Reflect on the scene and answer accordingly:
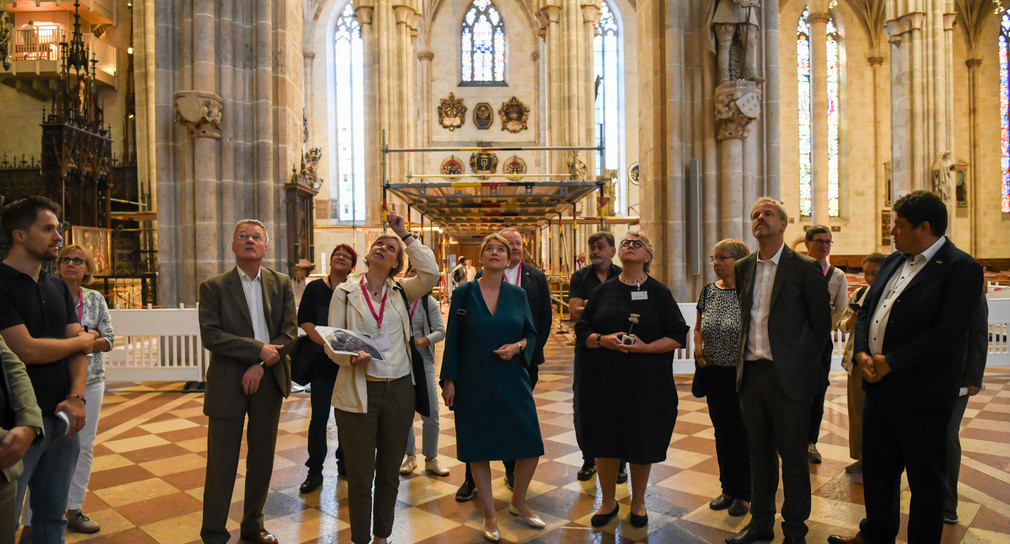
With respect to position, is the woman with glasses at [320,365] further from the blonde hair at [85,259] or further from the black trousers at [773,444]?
the black trousers at [773,444]

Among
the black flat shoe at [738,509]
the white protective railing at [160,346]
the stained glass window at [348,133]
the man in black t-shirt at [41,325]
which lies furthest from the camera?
the stained glass window at [348,133]

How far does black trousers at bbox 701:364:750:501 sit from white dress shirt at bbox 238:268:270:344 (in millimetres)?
2433

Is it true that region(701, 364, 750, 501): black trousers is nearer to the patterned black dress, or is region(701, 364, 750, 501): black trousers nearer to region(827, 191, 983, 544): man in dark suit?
the patterned black dress

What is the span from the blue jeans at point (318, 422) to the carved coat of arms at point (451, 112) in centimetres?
2719

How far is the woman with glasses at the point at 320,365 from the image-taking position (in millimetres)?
4332

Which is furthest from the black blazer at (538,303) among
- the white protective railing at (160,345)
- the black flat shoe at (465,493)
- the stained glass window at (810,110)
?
the stained glass window at (810,110)

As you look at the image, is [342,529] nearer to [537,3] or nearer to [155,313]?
[155,313]

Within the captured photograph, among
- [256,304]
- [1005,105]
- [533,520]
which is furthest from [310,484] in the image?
[1005,105]

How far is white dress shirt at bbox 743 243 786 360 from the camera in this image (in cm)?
344

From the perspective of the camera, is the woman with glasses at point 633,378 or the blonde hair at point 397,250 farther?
the woman with glasses at point 633,378

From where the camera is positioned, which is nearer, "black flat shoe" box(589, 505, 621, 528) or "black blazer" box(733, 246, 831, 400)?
"black blazer" box(733, 246, 831, 400)

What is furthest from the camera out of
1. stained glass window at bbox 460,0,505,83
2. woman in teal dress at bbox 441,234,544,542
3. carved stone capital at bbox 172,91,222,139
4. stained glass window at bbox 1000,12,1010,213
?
stained glass window at bbox 460,0,505,83

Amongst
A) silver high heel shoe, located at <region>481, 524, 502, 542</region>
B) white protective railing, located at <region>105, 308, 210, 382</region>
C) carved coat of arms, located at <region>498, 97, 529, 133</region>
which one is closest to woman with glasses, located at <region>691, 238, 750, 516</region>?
silver high heel shoe, located at <region>481, 524, 502, 542</region>

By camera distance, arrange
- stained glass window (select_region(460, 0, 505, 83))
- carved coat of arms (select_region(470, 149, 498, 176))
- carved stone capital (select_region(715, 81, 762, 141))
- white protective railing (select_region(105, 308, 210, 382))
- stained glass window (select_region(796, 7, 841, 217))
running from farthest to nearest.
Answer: stained glass window (select_region(460, 0, 505, 83)) → carved coat of arms (select_region(470, 149, 498, 176)) → stained glass window (select_region(796, 7, 841, 217)) → carved stone capital (select_region(715, 81, 762, 141)) → white protective railing (select_region(105, 308, 210, 382))
